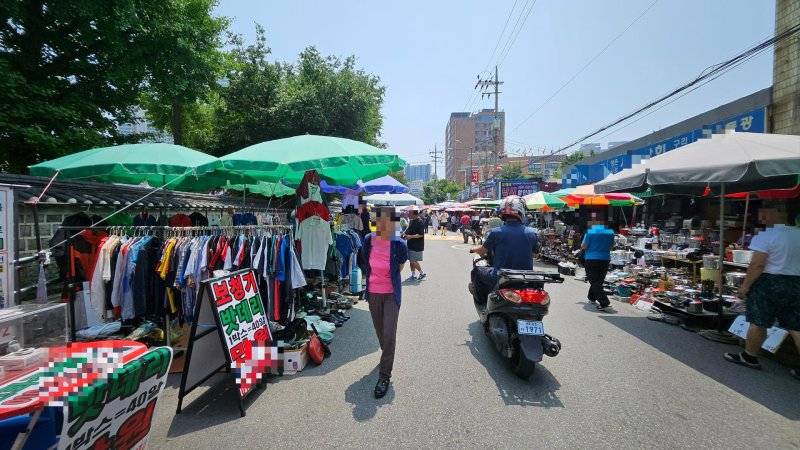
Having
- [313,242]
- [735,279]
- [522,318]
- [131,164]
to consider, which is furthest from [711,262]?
[131,164]

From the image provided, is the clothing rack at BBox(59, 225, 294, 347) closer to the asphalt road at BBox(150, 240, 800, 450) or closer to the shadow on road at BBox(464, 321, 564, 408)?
the asphalt road at BBox(150, 240, 800, 450)

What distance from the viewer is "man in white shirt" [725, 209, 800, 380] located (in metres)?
4.26

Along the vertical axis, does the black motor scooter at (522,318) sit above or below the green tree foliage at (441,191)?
below

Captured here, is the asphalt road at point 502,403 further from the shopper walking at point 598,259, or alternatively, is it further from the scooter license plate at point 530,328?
the shopper walking at point 598,259

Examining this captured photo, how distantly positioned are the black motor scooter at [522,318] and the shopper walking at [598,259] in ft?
11.7

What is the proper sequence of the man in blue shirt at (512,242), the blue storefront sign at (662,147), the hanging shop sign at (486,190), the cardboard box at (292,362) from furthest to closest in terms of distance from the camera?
the hanging shop sign at (486,190) → the blue storefront sign at (662,147) → the man in blue shirt at (512,242) → the cardboard box at (292,362)

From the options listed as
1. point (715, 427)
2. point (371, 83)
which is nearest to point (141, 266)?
point (715, 427)

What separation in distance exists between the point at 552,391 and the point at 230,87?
673 inches

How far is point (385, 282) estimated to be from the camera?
4043 millimetres

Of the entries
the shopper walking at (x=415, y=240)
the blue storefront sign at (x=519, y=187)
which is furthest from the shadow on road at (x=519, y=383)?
the blue storefront sign at (x=519, y=187)

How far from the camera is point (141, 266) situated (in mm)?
4523

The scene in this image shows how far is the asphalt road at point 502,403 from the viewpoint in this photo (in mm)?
3072

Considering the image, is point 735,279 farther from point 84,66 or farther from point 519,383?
point 84,66

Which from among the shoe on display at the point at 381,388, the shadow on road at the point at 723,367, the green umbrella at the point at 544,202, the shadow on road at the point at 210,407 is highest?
the green umbrella at the point at 544,202
